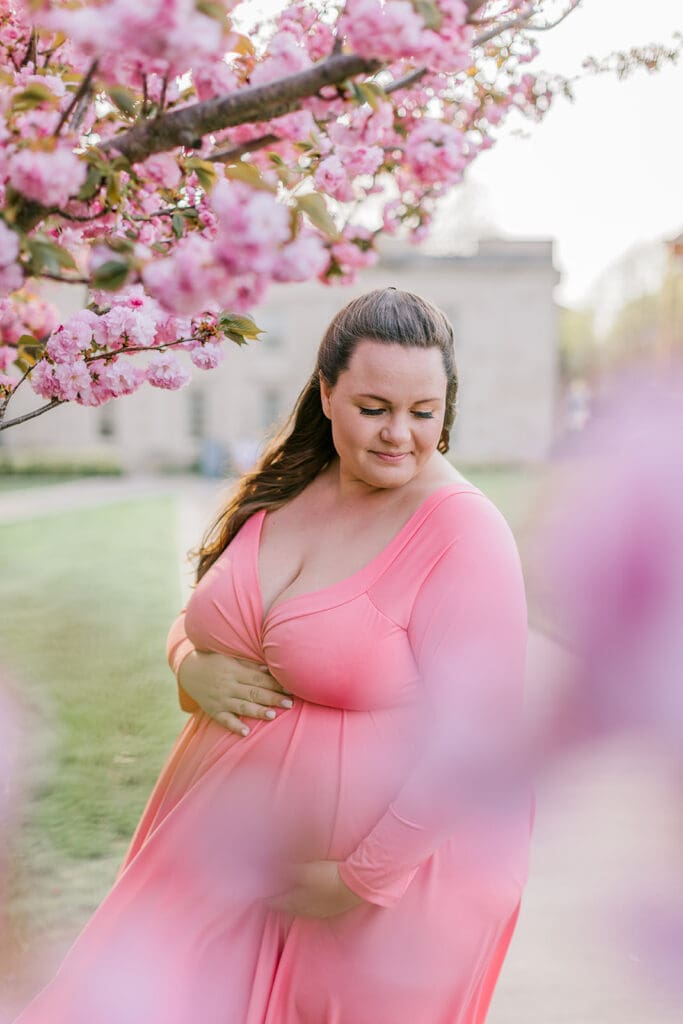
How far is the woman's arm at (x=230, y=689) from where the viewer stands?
75.4 inches

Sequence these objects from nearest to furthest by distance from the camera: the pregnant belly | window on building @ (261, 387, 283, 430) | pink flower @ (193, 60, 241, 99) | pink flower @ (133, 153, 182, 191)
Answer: pink flower @ (193, 60, 241, 99), pink flower @ (133, 153, 182, 191), the pregnant belly, window on building @ (261, 387, 283, 430)

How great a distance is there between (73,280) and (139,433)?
105 feet

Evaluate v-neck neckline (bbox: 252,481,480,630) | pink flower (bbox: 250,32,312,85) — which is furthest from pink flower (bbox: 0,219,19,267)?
v-neck neckline (bbox: 252,481,480,630)

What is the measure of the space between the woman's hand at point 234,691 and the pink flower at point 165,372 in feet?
1.88

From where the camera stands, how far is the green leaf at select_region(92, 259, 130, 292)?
1.14 m

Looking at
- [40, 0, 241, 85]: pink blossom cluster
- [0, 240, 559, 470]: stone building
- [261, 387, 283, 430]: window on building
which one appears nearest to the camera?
[40, 0, 241, 85]: pink blossom cluster

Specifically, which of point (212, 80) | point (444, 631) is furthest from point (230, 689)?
point (212, 80)

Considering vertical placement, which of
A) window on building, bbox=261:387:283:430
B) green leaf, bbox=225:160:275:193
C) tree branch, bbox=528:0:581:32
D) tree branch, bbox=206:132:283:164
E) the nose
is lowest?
window on building, bbox=261:387:283:430

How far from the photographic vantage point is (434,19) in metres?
1.09

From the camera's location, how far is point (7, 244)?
3.65 feet

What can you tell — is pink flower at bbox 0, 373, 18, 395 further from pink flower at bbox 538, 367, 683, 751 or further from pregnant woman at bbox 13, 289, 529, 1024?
pink flower at bbox 538, 367, 683, 751

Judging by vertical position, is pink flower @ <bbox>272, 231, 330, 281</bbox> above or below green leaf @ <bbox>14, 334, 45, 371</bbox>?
above

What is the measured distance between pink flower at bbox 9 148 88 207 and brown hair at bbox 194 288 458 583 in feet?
2.59

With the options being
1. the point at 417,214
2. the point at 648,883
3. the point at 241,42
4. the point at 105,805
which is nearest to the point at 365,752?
the point at 241,42
